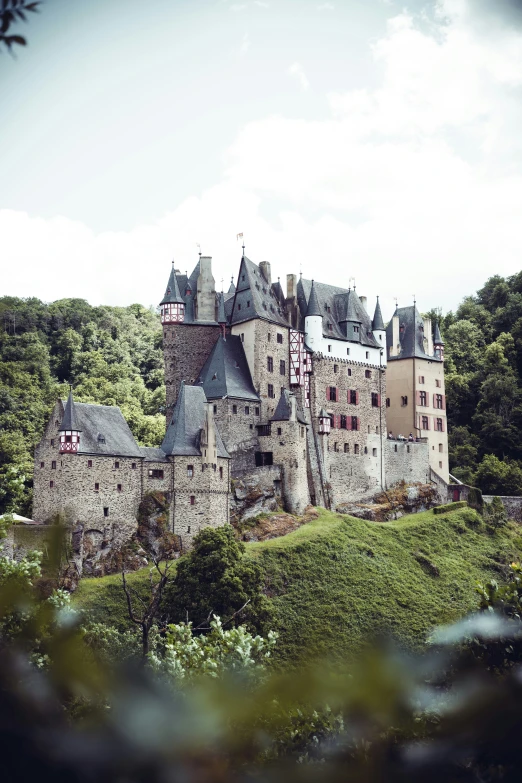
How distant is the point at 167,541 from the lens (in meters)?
51.8

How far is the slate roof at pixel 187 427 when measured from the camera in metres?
54.0

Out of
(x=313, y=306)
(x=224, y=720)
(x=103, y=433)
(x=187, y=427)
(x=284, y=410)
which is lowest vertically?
(x=224, y=720)

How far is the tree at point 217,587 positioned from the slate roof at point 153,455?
579 centimetres

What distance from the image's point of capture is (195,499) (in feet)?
175

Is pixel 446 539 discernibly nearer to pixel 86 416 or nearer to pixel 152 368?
pixel 86 416

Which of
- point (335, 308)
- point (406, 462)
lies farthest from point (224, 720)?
point (335, 308)

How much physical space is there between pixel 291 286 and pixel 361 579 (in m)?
20.9

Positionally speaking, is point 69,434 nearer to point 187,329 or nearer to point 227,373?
point 227,373

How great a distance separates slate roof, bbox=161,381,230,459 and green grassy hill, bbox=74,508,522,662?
239 inches

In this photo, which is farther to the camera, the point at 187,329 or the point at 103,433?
the point at 187,329

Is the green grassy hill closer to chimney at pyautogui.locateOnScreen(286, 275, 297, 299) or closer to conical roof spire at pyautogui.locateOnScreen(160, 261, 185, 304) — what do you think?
chimney at pyautogui.locateOnScreen(286, 275, 297, 299)

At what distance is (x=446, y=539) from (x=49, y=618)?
61.7m

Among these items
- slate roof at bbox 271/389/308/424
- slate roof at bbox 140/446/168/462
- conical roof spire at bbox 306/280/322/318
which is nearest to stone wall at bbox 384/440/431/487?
slate roof at bbox 271/389/308/424

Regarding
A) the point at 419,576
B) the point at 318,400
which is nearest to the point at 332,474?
the point at 318,400
